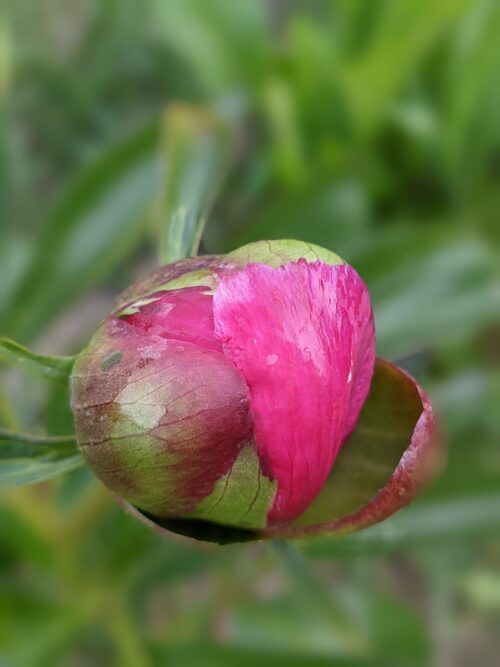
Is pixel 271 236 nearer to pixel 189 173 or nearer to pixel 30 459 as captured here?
pixel 189 173

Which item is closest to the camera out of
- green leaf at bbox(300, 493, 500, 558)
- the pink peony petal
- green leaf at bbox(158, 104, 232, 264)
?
the pink peony petal

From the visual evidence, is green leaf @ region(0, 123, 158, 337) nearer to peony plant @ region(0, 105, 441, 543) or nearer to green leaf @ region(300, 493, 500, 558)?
green leaf @ region(300, 493, 500, 558)

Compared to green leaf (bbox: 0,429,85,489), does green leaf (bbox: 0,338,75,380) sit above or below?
above

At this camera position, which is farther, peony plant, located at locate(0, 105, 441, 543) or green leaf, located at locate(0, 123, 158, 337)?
green leaf, located at locate(0, 123, 158, 337)

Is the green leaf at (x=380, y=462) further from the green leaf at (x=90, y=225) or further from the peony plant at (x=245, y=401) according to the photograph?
the green leaf at (x=90, y=225)

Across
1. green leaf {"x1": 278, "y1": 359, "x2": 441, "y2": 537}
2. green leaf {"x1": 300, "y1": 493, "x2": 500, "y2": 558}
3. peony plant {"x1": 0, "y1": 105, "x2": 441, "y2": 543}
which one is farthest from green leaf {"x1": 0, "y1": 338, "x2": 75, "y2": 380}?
green leaf {"x1": 300, "y1": 493, "x2": 500, "y2": 558}

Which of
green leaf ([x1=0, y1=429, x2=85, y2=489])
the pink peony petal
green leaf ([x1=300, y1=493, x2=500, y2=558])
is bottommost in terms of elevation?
green leaf ([x1=300, y1=493, x2=500, y2=558])
